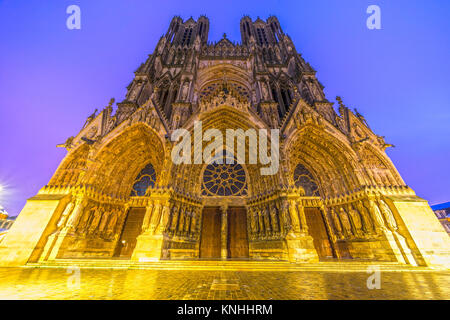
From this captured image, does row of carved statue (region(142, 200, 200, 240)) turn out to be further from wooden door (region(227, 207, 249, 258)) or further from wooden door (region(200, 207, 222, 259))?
wooden door (region(227, 207, 249, 258))

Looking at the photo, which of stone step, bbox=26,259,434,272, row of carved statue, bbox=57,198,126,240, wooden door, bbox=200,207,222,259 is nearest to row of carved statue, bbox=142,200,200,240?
wooden door, bbox=200,207,222,259

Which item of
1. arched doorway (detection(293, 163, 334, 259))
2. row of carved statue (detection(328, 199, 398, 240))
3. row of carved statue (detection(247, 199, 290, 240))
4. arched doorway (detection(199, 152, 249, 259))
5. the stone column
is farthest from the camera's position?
arched doorway (detection(293, 163, 334, 259))

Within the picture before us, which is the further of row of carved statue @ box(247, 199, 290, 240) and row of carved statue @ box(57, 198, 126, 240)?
row of carved statue @ box(247, 199, 290, 240)

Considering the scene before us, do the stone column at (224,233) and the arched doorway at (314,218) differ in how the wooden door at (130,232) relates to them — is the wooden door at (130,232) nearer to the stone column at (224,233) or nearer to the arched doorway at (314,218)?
the stone column at (224,233)

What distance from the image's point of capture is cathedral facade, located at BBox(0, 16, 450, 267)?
8211 mm

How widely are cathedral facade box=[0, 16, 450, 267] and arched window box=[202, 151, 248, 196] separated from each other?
78 millimetres

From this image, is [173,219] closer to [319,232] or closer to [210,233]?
[210,233]

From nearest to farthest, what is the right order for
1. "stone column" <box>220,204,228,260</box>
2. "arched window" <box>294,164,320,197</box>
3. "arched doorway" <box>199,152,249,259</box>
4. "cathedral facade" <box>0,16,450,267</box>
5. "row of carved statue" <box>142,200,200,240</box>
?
"cathedral facade" <box>0,16,450,267</box>, "row of carved statue" <box>142,200,200,240</box>, "stone column" <box>220,204,228,260</box>, "arched doorway" <box>199,152,249,259</box>, "arched window" <box>294,164,320,197</box>

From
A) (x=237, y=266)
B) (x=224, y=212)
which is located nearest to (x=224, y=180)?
(x=224, y=212)

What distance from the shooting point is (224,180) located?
1269 centimetres

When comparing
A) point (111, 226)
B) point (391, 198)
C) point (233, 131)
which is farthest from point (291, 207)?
point (111, 226)

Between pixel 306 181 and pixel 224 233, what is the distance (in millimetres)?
7113

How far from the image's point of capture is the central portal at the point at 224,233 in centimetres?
1034
